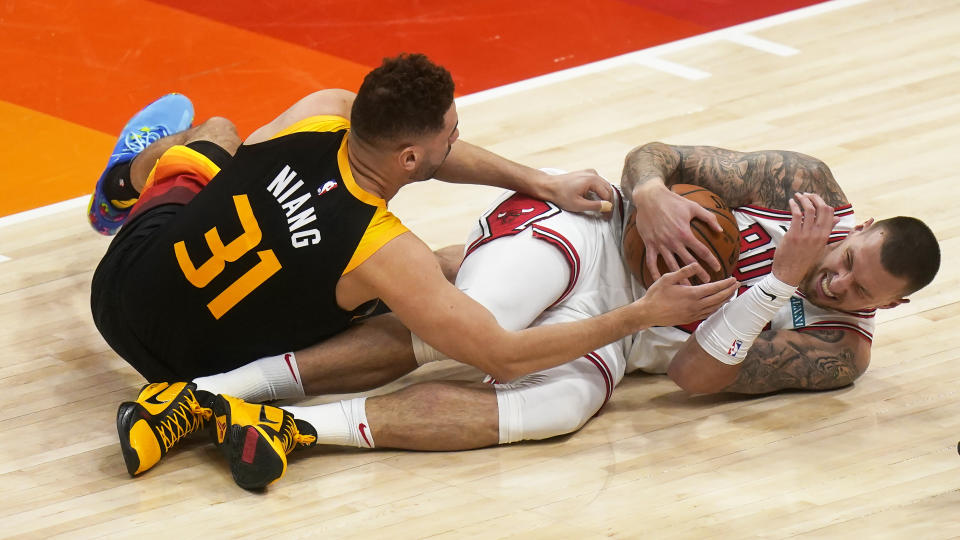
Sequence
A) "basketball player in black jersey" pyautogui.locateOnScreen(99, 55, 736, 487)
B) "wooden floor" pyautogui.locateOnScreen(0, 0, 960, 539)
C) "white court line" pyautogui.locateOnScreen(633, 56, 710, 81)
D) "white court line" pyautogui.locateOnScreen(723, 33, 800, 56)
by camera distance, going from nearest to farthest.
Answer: "wooden floor" pyautogui.locateOnScreen(0, 0, 960, 539) < "basketball player in black jersey" pyautogui.locateOnScreen(99, 55, 736, 487) < "white court line" pyautogui.locateOnScreen(633, 56, 710, 81) < "white court line" pyautogui.locateOnScreen(723, 33, 800, 56)

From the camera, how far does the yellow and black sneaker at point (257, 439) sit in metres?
3.58

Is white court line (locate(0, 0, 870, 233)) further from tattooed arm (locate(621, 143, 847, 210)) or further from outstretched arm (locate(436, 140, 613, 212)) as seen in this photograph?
tattooed arm (locate(621, 143, 847, 210))

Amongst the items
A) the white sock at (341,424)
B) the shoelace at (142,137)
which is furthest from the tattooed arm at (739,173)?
the shoelace at (142,137)

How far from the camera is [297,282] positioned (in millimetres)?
3740

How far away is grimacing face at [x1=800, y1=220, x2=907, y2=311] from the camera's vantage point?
3.89 meters

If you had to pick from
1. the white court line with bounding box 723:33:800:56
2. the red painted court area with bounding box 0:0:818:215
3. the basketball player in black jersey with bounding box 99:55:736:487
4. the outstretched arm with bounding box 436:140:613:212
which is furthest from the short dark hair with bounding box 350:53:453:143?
the white court line with bounding box 723:33:800:56

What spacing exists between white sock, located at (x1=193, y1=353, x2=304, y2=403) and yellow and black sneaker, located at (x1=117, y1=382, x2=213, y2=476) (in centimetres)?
10

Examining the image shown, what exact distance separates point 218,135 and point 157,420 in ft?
4.18

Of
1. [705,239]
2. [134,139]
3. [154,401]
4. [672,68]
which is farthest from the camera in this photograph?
[672,68]

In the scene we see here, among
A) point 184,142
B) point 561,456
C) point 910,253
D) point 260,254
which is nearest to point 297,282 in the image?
point 260,254

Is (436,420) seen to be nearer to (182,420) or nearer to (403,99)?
(182,420)

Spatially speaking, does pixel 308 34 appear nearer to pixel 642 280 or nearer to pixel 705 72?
pixel 705 72

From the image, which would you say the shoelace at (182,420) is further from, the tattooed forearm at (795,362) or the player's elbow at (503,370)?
the tattooed forearm at (795,362)

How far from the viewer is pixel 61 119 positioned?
20.9 ft
